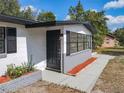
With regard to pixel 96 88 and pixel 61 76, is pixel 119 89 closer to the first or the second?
pixel 96 88

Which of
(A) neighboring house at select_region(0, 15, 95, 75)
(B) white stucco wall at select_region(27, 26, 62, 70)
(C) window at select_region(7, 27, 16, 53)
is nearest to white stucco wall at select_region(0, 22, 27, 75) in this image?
(A) neighboring house at select_region(0, 15, 95, 75)

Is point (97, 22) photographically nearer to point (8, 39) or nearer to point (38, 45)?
point (38, 45)

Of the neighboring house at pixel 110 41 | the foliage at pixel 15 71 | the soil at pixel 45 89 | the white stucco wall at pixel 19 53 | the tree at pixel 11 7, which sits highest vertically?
the tree at pixel 11 7

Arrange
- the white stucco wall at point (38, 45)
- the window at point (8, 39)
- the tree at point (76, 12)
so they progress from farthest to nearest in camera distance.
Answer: the tree at point (76, 12) → the white stucco wall at point (38, 45) → the window at point (8, 39)

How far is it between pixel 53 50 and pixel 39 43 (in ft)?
3.08

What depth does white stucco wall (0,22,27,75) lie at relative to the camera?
23.1 ft

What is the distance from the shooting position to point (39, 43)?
362 inches

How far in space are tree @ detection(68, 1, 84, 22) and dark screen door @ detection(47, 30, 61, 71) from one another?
17150mm

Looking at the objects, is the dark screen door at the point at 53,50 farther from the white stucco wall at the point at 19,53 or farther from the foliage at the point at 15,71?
the foliage at the point at 15,71

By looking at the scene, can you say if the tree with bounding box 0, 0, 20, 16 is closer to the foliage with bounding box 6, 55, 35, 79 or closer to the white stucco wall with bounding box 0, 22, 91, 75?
the white stucco wall with bounding box 0, 22, 91, 75

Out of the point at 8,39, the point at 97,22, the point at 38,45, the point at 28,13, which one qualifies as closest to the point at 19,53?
the point at 8,39

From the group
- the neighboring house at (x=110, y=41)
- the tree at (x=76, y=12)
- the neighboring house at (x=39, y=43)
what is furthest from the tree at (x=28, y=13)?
the neighboring house at (x=39, y=43)

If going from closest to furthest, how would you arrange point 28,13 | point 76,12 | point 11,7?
point 76,12, point 11,7, point 28,13

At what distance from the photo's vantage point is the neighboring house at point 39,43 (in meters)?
7.09
